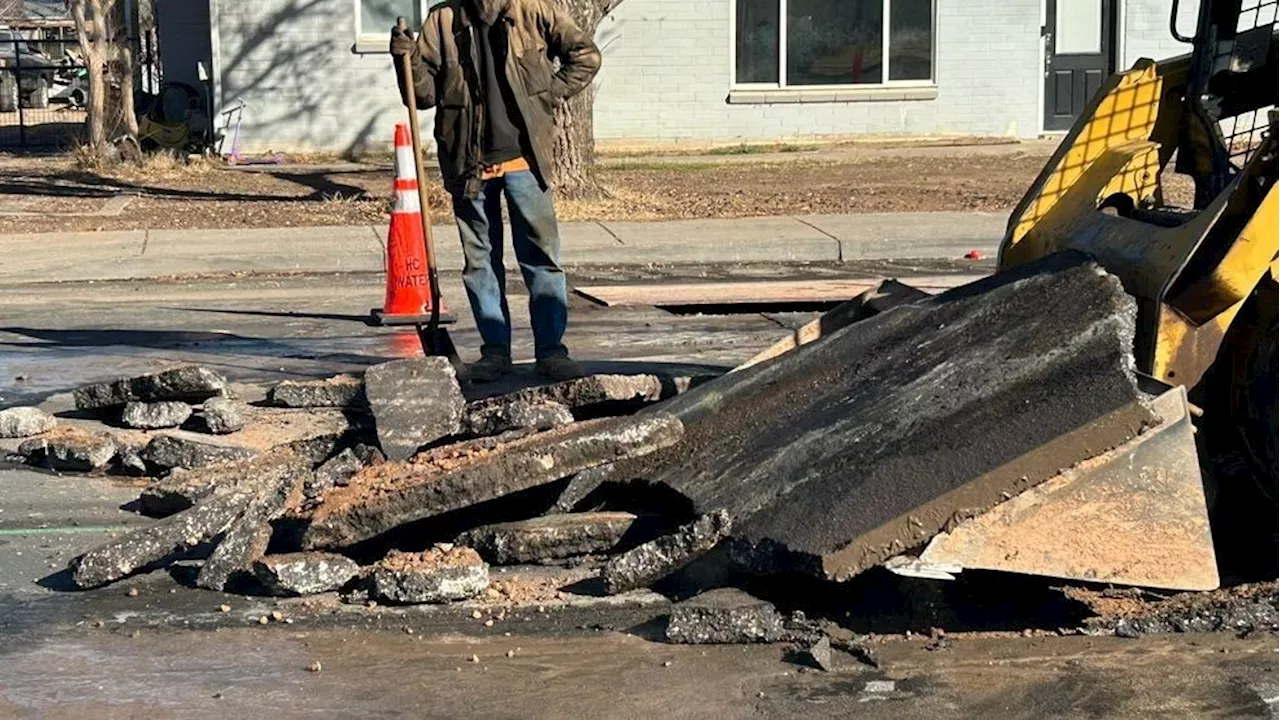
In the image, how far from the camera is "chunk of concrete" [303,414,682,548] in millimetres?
5309

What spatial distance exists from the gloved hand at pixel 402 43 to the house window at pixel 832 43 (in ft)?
47.3

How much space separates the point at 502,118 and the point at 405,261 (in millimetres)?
2704

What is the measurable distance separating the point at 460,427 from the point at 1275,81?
3.00 meters

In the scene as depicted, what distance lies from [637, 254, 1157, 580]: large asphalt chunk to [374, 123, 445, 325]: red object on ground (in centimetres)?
462

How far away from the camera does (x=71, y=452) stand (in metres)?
6.79

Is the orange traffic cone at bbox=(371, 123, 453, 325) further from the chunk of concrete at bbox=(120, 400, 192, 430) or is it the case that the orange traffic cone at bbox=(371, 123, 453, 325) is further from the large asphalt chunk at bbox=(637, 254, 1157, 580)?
the large asphalt chunk at bbox=(637, 254, 1157, 580)

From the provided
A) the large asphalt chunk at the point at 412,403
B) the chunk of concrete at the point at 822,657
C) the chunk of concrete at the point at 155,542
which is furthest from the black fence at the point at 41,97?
the chunk of concrete at the point at 822,657

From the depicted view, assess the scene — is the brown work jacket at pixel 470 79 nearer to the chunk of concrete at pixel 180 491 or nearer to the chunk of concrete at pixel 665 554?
the chunk of concrete at pixel 180 491

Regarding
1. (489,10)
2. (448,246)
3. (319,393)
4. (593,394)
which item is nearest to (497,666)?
(593,394)

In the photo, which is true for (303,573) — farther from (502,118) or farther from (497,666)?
(502,118)

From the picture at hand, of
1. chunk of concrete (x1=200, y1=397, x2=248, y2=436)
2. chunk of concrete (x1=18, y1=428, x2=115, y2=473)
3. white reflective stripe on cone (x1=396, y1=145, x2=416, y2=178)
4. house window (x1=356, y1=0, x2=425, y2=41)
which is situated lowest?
chunk of concrete (x1=18, y1=428, x2=115, y2=473)

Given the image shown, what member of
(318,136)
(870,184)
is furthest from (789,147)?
(318,136)

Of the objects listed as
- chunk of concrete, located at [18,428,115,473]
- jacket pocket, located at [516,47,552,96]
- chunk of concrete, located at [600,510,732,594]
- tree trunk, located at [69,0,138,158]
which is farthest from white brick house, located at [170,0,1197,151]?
chunk of concrete, located at [600,510,732,594]

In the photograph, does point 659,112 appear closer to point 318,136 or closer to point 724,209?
point 318,136
